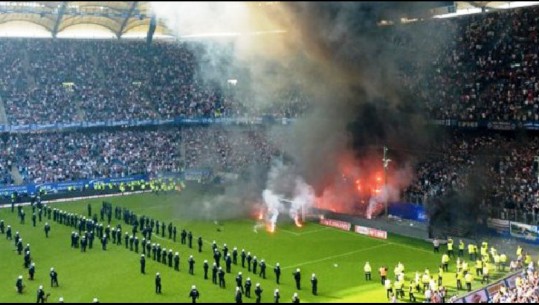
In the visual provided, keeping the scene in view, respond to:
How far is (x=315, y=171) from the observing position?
35031 millimetres

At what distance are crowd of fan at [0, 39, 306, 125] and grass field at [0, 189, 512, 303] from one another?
1354cm

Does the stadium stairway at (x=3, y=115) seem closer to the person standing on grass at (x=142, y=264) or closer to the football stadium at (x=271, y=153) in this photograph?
the football stadium at (x=271, y=153)

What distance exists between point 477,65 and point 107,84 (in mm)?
27224

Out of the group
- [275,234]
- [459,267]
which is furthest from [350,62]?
[459,267]

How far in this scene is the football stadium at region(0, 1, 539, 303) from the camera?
2261 centimetres

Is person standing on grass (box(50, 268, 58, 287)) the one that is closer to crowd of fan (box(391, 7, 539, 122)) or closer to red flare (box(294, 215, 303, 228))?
red flare (box(294, 215, 303, 228))

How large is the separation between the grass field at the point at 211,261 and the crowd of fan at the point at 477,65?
10.0m

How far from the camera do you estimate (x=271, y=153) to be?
42.8 meters

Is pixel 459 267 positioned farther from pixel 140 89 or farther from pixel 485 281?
pixel 140 89

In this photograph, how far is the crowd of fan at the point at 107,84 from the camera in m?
46.0

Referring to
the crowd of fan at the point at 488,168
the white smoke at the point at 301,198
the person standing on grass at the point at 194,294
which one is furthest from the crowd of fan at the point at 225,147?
the person standing on grass at the point at 194,294

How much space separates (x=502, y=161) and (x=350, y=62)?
31.6 ft

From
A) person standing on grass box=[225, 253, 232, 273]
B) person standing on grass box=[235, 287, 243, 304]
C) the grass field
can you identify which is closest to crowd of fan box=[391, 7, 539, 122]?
the grass field

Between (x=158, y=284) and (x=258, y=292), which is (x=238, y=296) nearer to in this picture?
(x=258, y=292)
